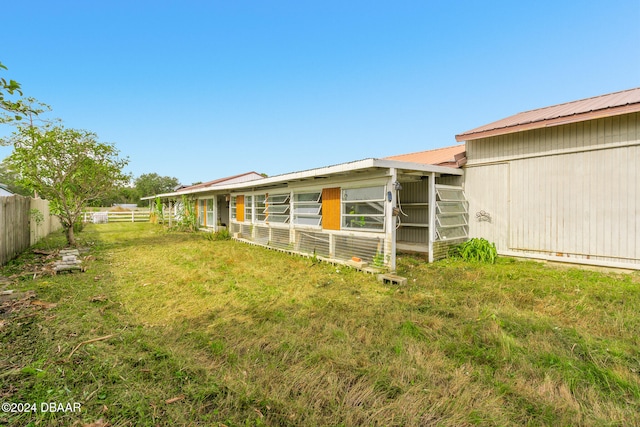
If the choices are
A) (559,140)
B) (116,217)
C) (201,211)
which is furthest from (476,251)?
(116,217)

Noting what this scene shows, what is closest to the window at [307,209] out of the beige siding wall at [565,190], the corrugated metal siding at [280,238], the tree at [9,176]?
the corrugated metal siding at [280,238]

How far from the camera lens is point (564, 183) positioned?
647 cm

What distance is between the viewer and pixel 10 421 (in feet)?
6.57

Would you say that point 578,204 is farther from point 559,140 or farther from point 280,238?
point 280,238

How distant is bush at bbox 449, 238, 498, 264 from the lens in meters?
7.23

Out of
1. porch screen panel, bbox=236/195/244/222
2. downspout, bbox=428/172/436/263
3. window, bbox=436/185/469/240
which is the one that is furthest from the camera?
porch screen panel, bbox=236/195/244/222

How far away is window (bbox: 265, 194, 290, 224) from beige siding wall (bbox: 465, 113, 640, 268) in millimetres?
5652

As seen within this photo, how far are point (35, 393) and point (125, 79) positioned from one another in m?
13.0

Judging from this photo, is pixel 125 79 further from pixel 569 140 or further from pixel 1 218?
pixel 569 140

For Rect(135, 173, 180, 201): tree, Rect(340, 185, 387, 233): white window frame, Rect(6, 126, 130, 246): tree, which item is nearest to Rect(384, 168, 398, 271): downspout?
Rect(340, 185, 387, 233): white window frame

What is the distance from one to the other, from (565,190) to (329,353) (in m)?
6.76

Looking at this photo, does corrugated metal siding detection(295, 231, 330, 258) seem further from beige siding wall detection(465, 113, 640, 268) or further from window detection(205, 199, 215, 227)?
window detection(205, 199, 215, 227)

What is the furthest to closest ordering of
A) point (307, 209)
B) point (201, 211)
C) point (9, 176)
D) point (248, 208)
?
point (9, 176) → point (201, 211) → point (248, 208) → point (307, 209)

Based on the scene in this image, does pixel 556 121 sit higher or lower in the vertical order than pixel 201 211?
higher
